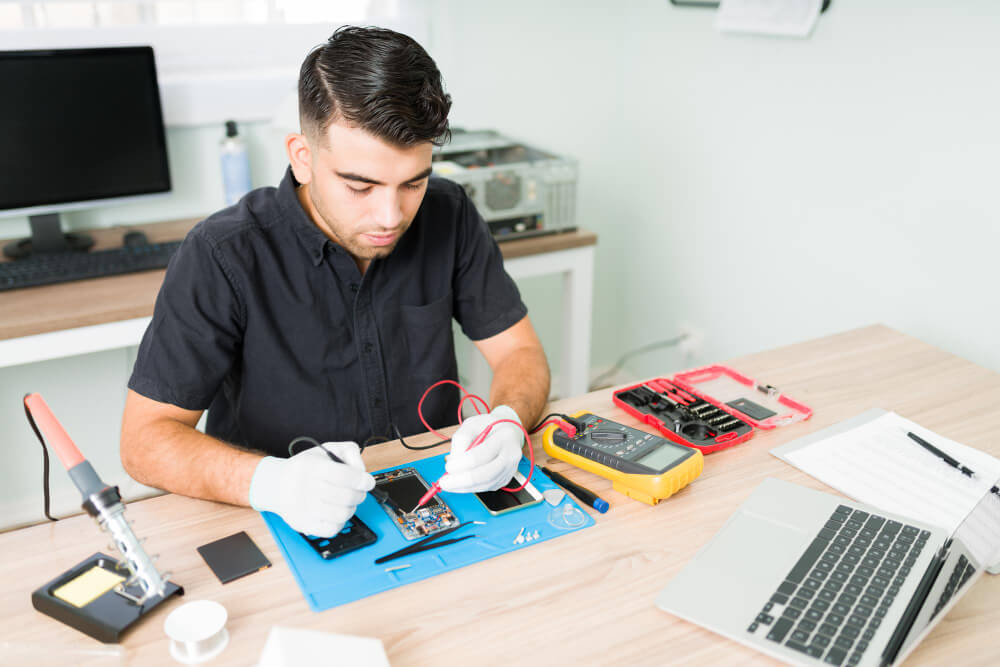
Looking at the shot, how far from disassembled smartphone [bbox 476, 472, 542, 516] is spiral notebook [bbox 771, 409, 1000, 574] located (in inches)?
15.1

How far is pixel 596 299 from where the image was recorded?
110 inches

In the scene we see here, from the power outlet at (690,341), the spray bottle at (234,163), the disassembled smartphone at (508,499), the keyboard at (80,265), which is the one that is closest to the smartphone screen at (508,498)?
the disassembled smartphone at (508,499)

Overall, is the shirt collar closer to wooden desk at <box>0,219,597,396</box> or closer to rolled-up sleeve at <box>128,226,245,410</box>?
rolled-up sleeve at <box>128,226,245,410</box>

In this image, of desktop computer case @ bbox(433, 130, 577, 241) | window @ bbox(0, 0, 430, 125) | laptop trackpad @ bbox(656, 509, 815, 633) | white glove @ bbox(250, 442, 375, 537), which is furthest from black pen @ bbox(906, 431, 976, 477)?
window @ bbox(0, 0, 430, 125)

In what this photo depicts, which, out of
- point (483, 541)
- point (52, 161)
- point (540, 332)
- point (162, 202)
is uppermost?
point (52, 161)

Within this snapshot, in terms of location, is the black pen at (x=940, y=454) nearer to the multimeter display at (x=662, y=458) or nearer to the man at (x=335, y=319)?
the multimeter display at (x=662, y=458)

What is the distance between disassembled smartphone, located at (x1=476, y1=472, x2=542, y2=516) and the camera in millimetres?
1021

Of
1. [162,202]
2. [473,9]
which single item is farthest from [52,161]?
[473,9]

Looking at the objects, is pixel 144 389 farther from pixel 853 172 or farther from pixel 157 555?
pixel 853 172

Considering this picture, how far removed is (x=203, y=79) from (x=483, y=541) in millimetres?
1683

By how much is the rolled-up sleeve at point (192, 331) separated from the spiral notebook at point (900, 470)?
85cm

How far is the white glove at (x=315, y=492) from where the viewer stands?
92cm

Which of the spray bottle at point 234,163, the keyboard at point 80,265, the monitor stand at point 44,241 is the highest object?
the spray bottle at point 234,163

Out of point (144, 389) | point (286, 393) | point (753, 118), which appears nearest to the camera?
point (144, 389)
